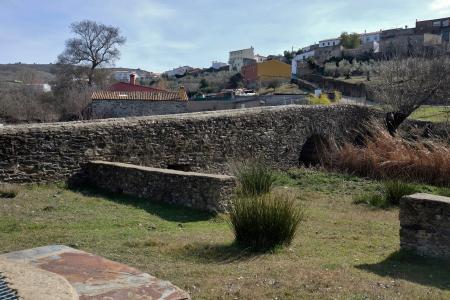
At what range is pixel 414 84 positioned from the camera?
22453 mm

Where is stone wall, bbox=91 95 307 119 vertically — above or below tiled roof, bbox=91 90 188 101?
below

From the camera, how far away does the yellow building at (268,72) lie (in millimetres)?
67750

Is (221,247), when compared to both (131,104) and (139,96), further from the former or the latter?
(139,96)

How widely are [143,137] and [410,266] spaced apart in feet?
26.4

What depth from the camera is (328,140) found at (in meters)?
19.3

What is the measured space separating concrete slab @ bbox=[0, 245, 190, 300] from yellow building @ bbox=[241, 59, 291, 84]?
64.4m

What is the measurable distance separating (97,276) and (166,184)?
731cm

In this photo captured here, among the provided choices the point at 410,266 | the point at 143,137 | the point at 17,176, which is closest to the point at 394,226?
the point at 410,266

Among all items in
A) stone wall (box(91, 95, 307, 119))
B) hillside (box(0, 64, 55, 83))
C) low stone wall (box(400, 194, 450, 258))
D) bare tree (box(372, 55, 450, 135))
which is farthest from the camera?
hillside (box(0, 64, 55, 83))

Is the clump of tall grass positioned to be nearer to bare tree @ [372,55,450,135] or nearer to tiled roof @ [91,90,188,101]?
bare tree @ [372,55,450,135]

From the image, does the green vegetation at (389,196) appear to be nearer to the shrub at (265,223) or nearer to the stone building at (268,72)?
the shrub at (265,223)

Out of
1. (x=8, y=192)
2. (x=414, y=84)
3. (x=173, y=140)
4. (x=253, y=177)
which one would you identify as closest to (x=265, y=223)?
(x=253, y=177)

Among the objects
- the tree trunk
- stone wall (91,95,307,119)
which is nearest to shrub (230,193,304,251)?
the tree trunk

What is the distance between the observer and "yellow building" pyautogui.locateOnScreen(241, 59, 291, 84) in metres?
67.8
